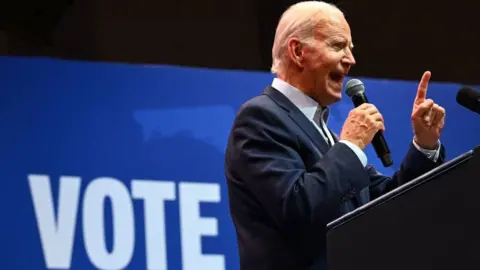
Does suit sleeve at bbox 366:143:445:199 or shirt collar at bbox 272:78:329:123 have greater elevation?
shirt collar at bbox 272:78:329:123

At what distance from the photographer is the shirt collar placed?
6.26ft

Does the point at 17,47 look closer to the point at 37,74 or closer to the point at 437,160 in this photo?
the point at 37,74

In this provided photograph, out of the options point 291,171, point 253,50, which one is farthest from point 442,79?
point 291,171

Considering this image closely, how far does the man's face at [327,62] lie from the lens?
194 cm

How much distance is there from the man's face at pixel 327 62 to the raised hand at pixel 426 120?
0.51 feet

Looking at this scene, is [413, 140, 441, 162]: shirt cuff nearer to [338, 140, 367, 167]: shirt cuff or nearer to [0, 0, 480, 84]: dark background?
[338, 140, 367, 167]: shirt cuff

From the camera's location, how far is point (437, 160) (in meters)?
1.96

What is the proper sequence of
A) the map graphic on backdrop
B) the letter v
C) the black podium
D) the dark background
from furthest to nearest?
1. the dark background
2. the map graphic on backdrop
3. the letter v
4. the black podium

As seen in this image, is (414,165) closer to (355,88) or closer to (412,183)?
(355,88)

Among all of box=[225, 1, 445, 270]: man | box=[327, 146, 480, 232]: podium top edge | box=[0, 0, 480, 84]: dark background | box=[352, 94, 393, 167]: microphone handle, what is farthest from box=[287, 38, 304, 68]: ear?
box=[0, 0, 480, 84]: dark background

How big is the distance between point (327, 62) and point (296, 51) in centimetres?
7

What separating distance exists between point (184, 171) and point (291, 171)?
1155 mm

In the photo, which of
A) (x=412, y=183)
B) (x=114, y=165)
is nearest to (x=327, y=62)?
(x=412, y=183)

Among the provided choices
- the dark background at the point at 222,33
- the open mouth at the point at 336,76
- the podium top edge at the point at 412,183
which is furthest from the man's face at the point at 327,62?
the dark background at the point at 222,33
